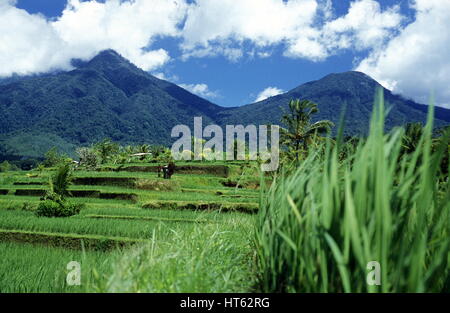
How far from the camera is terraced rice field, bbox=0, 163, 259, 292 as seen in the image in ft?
7.85

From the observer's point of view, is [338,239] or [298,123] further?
[298,123]

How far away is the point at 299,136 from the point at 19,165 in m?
90.6

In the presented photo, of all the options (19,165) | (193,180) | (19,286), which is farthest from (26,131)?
(19,286)

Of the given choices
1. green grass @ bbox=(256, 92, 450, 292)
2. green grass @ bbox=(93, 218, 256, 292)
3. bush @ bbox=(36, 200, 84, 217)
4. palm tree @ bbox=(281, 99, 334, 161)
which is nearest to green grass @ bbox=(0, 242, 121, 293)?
green grass @ bbox=(93, 218, 256, 292)

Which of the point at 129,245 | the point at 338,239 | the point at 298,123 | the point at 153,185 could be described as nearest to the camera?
the point at 338,239

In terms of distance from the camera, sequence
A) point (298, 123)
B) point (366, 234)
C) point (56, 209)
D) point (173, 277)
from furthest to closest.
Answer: point (298, 123) → point (56, 209) → point (173, 277) → point (366, 234)

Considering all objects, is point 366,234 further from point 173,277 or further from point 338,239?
point 173,277

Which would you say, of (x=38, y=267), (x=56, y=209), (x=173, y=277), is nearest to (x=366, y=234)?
(x=173, y=277)

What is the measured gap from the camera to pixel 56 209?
11.5 metres

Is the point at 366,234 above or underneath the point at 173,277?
above

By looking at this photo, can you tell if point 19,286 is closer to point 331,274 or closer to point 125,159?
point 331,274

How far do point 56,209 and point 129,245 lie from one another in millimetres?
5735

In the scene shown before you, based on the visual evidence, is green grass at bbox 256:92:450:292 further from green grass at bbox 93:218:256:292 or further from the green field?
green grass at bbox 93:218:256:292

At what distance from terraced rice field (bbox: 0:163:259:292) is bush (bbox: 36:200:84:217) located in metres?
0.42
